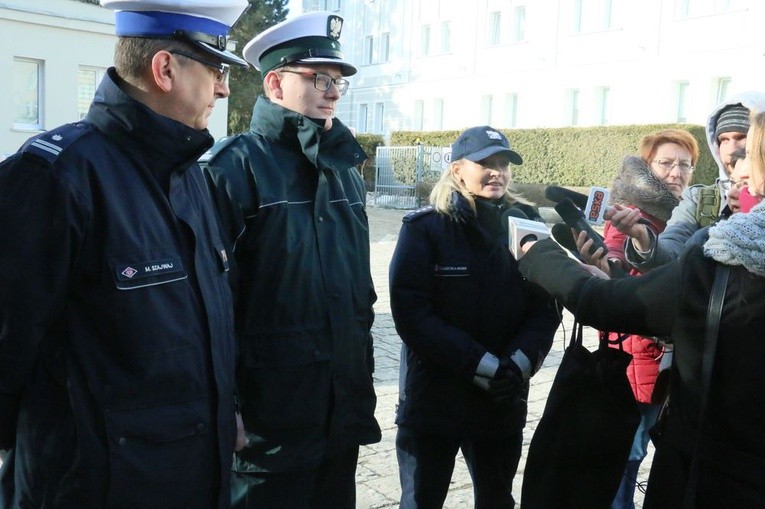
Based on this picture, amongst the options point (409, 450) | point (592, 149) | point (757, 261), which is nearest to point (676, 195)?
point (409, 450)

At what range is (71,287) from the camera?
86.0 inches

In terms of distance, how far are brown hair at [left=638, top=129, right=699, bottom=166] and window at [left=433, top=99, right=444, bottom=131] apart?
3254 centimetres

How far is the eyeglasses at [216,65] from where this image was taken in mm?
2407

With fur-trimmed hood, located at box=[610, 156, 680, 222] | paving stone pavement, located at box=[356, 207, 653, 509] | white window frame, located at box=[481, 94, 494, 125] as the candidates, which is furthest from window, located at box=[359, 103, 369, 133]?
fur-trimmed hood, located at box=[610, 156, 680, 222]

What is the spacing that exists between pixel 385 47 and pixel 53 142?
130 ft

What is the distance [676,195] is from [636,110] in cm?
2404

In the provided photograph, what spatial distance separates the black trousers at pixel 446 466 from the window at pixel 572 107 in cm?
2756

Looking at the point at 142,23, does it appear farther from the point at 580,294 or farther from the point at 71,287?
the point at 580,294

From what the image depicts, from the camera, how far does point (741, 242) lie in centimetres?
219

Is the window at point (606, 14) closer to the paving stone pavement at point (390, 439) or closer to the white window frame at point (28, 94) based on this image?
the white window frame at point (28, 94)

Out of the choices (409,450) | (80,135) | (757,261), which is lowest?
(409,450)

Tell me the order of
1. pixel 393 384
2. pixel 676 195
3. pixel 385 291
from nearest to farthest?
1. pixel 676 195
2. pixel 393 384
3. pixel 385 291

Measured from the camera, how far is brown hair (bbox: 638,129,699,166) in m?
4.50

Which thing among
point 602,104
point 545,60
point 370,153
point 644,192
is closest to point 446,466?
point 644,192
